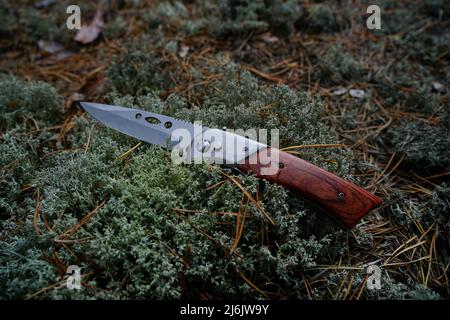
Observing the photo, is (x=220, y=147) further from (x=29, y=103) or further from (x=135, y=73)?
(x=29, y=103)

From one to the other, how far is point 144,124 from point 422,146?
191 cm

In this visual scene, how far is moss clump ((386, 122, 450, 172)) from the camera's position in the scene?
2609 mm

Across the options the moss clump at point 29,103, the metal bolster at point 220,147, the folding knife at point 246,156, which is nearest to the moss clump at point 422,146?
the folding knife at point 246,156

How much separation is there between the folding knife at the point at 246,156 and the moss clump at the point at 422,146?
2.60ft

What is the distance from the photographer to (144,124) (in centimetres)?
236

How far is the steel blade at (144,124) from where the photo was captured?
233 centimetres

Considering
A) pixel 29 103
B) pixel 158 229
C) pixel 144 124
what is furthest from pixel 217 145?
pixel 29 103

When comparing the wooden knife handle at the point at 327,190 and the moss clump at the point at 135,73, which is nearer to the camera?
the wooden knife handle at the point at 327,190

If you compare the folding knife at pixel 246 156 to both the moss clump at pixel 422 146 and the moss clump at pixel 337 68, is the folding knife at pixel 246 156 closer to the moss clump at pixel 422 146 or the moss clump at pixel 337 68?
the moss clump at pixel 422 146

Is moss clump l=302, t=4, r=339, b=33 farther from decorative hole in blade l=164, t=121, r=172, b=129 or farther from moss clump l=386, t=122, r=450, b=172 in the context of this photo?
decorative hole in blade l=164, t=121, r=172, b=129
